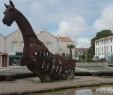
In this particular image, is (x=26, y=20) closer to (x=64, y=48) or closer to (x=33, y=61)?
(x=33, y=61)

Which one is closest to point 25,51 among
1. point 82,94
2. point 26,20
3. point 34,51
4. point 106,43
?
point 34,51

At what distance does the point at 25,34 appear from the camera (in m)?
24.4

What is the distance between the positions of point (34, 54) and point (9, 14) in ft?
9.37

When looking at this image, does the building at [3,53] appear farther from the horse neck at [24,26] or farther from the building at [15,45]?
the horse neck at [24,26]

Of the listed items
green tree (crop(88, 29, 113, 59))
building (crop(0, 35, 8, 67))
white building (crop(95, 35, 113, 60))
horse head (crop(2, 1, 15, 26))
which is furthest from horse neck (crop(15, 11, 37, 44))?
green tree (crop(88, 29, 113, 59))

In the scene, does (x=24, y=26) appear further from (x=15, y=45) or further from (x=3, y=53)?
(x=15, y=45)

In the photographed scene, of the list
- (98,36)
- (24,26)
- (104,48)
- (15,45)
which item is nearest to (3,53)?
(15,45)

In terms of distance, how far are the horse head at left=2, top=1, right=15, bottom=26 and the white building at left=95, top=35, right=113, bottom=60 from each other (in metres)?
104

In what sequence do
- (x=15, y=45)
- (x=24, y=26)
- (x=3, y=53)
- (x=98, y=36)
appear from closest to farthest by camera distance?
1. (x=24, y=26)
2. (x=3, y=53)
3. (x=15, y=45)
4. (x=98, y=36)

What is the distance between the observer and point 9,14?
934 inches

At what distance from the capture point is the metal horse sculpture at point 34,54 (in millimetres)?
23656

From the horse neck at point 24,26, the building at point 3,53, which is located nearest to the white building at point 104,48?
the building at point 3,53

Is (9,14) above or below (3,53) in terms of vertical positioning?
above

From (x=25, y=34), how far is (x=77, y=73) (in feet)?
28.9
